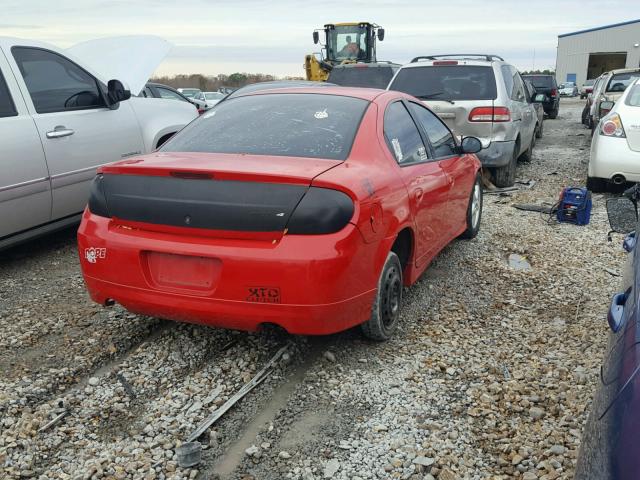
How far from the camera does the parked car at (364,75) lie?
43.2ft

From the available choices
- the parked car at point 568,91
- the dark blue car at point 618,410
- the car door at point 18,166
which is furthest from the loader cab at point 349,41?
the parked car at point 568,91

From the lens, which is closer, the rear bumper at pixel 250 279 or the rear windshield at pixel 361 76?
the rear bumper at pixel 250 279

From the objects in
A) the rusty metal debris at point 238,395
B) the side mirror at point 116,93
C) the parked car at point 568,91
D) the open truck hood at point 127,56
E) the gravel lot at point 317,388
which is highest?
the open truck hood at point 127,56

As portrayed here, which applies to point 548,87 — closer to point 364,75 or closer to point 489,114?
point 364,75

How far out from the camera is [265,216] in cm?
287

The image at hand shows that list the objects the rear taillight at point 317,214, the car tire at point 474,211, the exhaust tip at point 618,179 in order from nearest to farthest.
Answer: the rear taillight at point 317,214 < the car tire at point 474,211 < the exhaust tip at point 618,179

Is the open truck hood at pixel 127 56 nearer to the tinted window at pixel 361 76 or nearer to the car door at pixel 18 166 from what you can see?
the car door at pixel 18 166

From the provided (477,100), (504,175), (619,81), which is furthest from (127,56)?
(619,81)

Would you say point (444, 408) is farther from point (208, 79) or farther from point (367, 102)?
point (208, 79)

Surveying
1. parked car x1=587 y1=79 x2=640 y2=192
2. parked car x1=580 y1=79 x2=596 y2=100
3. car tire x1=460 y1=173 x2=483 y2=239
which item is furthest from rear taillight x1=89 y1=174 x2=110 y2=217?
parked car x1=580 y1=79 x2=596 y2=100

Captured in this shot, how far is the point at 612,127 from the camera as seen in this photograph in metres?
7.27

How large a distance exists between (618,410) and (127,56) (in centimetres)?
644

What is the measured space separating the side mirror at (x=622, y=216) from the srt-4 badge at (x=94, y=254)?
272 cm

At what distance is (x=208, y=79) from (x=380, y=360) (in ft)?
174
